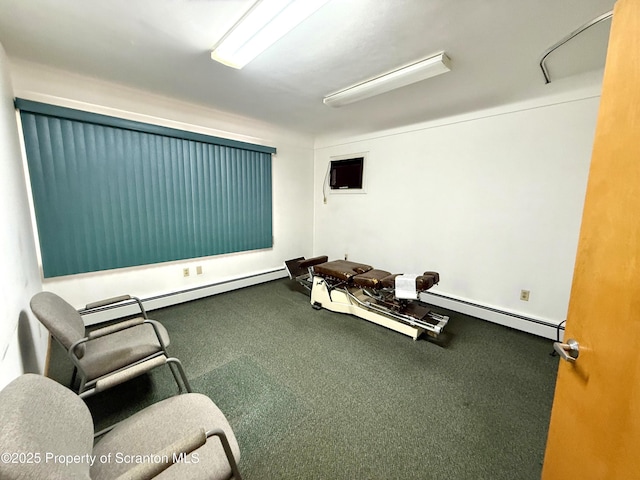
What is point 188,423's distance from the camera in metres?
1.01

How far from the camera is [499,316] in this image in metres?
2.76

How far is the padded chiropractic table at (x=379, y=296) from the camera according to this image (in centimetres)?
243

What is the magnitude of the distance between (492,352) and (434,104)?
268cm

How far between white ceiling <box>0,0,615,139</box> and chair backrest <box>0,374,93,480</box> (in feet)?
6.46

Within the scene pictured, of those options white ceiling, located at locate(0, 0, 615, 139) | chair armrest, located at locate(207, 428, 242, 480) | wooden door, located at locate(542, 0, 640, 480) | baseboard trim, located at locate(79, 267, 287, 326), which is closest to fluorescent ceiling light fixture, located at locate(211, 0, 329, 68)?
white ceiling, located at locate(0, 0, 615, 139)

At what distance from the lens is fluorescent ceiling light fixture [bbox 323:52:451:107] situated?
192 centimetres

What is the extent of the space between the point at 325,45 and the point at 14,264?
2.44 m

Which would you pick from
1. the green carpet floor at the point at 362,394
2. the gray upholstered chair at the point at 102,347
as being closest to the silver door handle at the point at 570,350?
the green carpet floor at the point at 362,394

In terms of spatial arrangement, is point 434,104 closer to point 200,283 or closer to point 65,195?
point 200,283

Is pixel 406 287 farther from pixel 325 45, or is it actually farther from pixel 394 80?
pixel 325 45

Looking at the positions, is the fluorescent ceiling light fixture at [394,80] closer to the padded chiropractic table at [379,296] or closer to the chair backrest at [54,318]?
the padded chiropractic table at [379,296]

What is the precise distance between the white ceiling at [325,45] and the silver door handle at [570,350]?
5.87 ft

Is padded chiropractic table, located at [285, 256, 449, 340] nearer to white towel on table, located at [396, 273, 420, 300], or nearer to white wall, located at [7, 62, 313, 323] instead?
white towel on table, located at [396, 273, 420, 300]

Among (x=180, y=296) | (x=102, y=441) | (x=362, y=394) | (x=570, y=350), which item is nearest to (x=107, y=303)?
(x=102, y=441)
